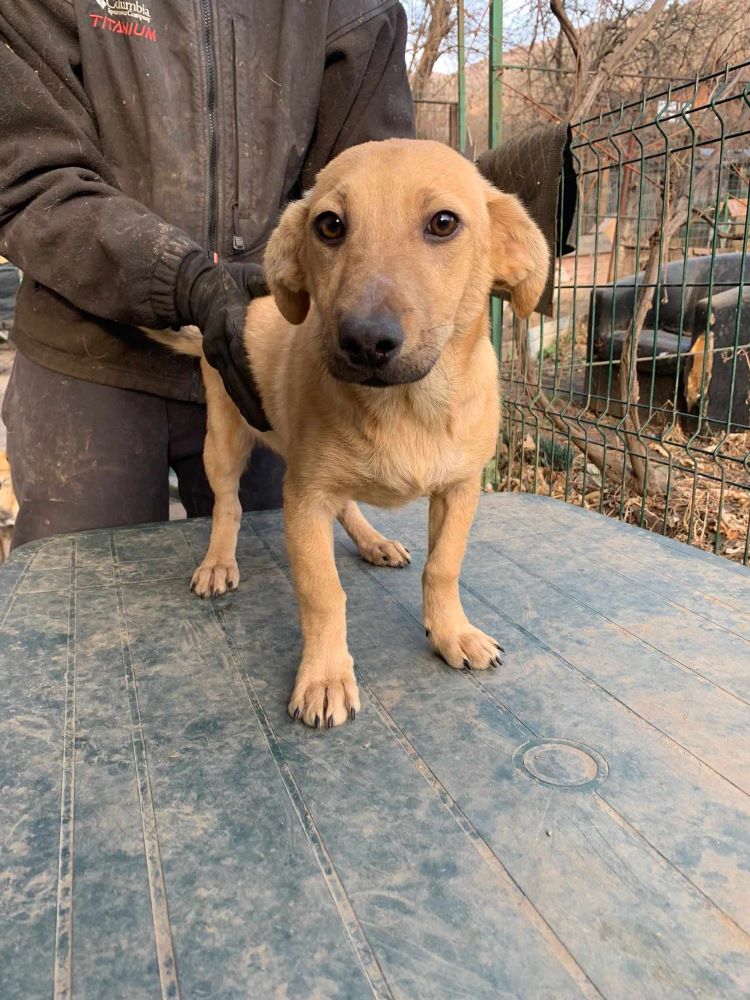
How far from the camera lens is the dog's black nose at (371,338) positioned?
54.4 inches

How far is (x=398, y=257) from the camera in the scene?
155cm

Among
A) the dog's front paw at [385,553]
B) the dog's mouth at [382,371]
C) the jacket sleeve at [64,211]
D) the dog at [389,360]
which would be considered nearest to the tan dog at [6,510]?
the jacket sleeve at [64,211]

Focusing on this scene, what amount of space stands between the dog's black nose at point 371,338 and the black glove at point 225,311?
805 millimetres

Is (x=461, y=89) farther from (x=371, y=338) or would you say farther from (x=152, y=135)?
(x=371, y=338)

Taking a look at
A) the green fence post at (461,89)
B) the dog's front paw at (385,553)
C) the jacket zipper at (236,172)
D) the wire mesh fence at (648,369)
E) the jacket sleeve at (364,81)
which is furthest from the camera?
the green fence post at (461,89)

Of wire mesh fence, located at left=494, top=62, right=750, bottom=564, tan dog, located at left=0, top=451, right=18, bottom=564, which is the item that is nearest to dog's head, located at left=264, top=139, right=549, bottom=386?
wire mesh fence, located at left=494, top=62, right=750, bottom=564

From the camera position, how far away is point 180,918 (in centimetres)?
104

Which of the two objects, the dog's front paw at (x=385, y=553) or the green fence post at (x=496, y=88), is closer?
the dog's front paw at (x=385, y=553)

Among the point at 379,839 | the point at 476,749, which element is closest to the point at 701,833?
the point at 476,749

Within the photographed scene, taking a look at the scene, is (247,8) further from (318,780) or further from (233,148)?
(318,780)

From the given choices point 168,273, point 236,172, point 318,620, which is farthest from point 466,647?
point 236,172

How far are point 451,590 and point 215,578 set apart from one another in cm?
75

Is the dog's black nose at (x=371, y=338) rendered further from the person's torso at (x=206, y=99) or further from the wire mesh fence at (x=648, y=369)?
the wire mesh fence at (x=648, y=369)

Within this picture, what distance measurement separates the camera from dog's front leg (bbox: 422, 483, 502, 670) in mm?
1784
